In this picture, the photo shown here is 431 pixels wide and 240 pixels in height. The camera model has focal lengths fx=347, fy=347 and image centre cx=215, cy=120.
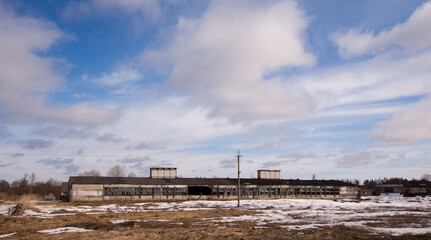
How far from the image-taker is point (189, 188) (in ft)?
219

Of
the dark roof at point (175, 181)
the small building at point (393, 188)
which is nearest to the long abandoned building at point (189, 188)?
the dark roof at point (175, 181)

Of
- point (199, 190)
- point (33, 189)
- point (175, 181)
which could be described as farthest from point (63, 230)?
point (33, 189)

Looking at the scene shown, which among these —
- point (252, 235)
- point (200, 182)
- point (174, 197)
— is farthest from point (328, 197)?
point (252, 235)

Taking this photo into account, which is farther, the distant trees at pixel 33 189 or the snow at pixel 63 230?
the distant trees at pixel 33 189

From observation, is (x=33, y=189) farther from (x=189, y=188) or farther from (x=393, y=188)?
(x=393, y=188)

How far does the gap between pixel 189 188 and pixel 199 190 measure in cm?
261

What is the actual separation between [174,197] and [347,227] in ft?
144

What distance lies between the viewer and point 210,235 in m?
19.7

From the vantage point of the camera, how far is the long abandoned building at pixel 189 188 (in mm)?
57594

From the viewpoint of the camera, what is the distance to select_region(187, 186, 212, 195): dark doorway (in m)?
67.0

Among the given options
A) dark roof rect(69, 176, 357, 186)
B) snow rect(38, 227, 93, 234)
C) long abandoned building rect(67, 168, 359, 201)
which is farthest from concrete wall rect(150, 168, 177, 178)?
snow rect(38, 227, 93, 234)

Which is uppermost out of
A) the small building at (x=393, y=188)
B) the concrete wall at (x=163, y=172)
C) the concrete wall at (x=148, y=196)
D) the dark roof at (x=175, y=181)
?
the concrete wall at (x=163, y=172)

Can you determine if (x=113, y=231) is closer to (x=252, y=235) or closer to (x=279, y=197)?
(x=252, y=235)

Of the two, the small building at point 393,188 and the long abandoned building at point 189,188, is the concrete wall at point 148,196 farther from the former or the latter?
the small building at point 393,188
